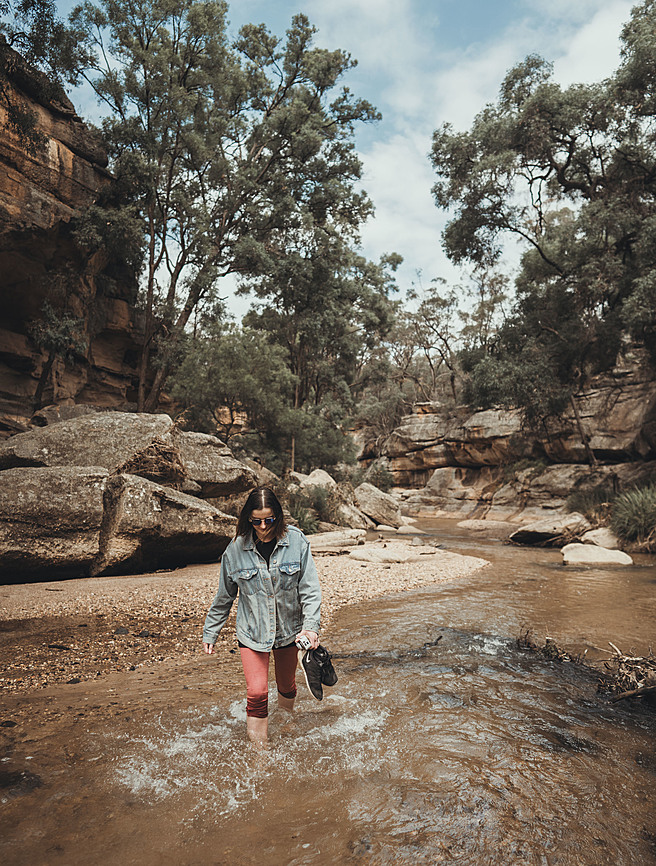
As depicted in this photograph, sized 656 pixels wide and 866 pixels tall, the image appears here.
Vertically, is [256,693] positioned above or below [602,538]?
above

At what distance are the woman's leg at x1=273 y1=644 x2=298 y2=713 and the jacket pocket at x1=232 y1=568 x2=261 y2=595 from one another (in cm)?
40

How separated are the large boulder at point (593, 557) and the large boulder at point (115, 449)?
8114 millimetres

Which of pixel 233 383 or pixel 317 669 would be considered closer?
pixel 317 669

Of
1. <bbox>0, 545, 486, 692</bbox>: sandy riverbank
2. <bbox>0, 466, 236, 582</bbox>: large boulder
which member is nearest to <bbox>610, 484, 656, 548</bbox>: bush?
<bbox>0, 545, 486, 692</bbox>: sandy riverbank

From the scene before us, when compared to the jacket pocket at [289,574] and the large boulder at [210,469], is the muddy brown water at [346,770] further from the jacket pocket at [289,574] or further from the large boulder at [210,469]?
the large boulder at [210,469]

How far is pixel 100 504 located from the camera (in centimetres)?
717

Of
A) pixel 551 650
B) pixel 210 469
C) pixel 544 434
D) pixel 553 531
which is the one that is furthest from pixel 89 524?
pixel 544 434

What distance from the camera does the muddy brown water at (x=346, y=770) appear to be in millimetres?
2148

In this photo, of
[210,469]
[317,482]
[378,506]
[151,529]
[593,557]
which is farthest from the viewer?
[378,506]

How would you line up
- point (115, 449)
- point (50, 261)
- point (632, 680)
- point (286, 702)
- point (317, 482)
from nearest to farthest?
point (286, 702) → point (632, 680) → point (115, 449) → point (50, 261) → point (317, 482)

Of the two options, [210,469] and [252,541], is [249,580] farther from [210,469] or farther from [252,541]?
[210,469]

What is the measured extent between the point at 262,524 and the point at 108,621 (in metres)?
3.25

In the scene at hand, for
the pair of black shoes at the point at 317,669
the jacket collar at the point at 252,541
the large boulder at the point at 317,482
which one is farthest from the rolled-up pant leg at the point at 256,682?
the large boulder at the point at 317,482

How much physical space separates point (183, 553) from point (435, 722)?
20.1 feet
